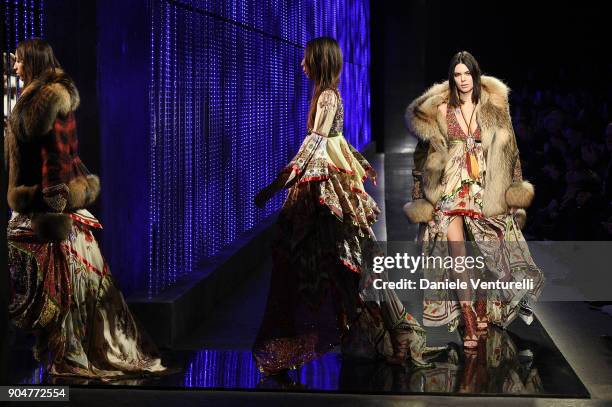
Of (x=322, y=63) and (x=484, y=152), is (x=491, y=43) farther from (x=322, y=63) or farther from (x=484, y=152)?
(x=322, y=63)

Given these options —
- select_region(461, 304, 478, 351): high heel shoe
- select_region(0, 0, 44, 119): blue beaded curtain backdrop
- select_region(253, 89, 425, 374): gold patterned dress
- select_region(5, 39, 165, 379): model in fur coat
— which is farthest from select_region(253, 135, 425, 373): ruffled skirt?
select_region(0, 0, 44, 119): blue beaded curtain backdrop

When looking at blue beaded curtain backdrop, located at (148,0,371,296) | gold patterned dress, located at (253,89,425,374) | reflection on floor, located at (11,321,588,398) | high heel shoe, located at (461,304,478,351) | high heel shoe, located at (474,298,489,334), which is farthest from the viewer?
blue beaded curtain backdrop, located at (148,0,371,296)

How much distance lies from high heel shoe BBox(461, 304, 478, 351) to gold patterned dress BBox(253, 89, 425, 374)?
38cm

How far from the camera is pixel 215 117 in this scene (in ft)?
32.0

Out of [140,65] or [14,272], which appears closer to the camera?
[14,272]

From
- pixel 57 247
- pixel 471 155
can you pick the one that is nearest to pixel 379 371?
pixel 471 155

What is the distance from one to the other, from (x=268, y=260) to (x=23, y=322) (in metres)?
5.38

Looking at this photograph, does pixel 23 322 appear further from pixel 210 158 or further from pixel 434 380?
pixel 210 158

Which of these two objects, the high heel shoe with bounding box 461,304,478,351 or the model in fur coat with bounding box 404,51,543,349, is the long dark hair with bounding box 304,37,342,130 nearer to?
the model in fur coat with bounding box 404,51,543,349

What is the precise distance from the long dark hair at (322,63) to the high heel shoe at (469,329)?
1.32 m

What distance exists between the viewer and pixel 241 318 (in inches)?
342

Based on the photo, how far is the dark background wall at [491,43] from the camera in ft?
68.3

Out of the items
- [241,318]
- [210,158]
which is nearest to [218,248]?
[210,158]

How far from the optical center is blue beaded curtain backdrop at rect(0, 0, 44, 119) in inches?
280
